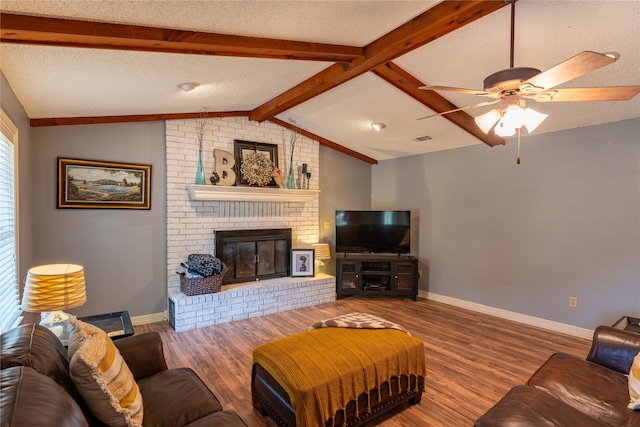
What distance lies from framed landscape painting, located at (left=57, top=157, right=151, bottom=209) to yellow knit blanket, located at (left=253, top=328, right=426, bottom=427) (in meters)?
2.66

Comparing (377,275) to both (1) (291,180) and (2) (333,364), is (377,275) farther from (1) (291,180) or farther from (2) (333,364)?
(2) (333,364)

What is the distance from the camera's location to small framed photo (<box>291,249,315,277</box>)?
4.95 meters

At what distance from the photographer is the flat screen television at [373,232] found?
5109 mm

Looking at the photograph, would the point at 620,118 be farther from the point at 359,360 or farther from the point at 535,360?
the point at 359,360

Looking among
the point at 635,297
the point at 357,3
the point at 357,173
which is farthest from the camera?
the point at 357,173

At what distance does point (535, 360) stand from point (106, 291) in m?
4.53

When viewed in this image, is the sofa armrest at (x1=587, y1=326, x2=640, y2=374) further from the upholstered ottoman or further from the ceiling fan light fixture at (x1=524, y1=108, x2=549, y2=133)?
the ceiling fan light fixture at (x1=524, y1=108, x2=549, y2=133)

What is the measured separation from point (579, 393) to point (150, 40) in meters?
3.20

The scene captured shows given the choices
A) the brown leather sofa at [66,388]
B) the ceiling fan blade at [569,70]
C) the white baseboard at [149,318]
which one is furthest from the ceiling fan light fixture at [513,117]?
the white baseboard at [149,318]

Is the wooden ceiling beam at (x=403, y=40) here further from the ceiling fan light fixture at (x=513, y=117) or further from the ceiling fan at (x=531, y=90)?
the ceiling fan light fixture at (x=513, y=117)

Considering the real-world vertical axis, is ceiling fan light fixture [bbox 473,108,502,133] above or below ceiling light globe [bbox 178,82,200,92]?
below

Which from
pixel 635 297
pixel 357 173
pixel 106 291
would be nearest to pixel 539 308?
pixel 635 297

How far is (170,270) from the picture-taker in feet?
13.5

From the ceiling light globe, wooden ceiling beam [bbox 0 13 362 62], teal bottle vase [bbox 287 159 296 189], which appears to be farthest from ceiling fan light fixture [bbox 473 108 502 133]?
teal bottle vase [bbox 287 159 296 189]
